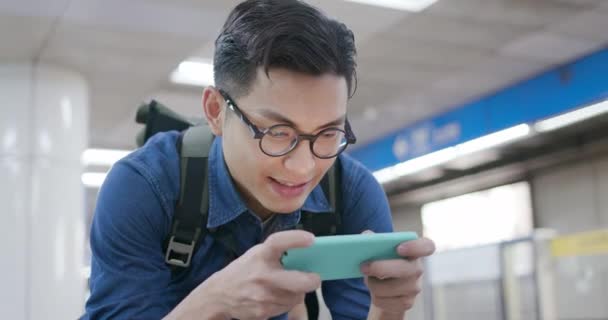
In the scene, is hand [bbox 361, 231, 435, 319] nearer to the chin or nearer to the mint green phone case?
the mint green phone case

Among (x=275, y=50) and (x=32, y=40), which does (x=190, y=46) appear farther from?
(x=275, y=50)

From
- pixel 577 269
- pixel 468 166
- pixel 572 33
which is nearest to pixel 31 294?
pixel 577 269

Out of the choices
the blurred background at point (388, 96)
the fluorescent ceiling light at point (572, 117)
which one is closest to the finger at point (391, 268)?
the blurred background at point (388, 96)

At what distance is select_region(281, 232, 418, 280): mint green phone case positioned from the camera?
125cm

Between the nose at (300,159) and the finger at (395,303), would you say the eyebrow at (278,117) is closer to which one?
the nose at (300,159)

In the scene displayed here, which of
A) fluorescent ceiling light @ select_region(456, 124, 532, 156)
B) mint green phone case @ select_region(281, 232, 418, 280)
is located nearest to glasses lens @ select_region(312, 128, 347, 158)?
mint green phone case @ select_region(281, 232, 418, 280)

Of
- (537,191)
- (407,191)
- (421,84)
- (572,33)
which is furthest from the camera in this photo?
(407,191)

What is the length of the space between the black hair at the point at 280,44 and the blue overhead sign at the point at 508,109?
6385 millimetres

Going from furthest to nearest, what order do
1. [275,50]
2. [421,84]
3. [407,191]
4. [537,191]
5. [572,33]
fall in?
1. [407,191]
2. [537,191]
3. [421,84]
4. [572,33]
5. [275,50]

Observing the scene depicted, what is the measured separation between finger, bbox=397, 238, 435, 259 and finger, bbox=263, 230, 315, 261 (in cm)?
21

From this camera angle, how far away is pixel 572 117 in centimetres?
784

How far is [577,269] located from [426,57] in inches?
92.3

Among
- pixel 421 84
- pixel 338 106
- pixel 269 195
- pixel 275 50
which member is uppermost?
pixel 421 84

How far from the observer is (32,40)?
6141 mm
